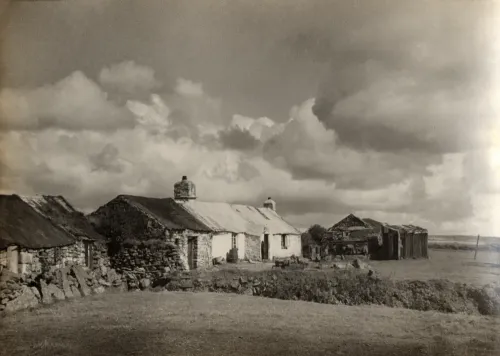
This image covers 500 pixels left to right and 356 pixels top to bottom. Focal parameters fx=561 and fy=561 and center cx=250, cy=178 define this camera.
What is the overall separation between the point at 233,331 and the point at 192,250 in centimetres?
467

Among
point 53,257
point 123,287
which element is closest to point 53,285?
point 53,257

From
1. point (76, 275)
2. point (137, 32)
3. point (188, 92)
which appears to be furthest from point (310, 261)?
point (137, 32)

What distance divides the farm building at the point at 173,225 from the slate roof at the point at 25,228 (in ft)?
2.59

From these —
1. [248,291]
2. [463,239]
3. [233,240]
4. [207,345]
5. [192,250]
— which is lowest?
[207,345]

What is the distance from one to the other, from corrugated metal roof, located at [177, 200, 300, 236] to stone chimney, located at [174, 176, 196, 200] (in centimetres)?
53

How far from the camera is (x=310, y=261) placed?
1273 centimetres

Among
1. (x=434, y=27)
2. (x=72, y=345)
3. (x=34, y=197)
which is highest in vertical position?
(x=434, y=27)

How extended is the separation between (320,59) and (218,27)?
4.73 ft

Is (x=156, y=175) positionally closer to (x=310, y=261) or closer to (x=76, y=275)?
(x=76, y=275)

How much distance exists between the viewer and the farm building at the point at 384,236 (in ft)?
28.2

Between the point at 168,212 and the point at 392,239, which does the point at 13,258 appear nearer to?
the point at 168,212

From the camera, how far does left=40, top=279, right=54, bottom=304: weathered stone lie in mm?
8195

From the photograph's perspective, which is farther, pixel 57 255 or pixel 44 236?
pixel 57 255

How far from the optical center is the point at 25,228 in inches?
334
